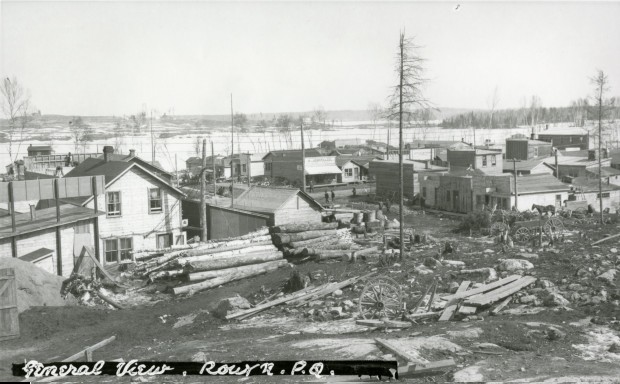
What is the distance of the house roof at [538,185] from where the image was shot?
149 ft

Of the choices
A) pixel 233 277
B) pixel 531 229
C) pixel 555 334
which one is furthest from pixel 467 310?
pixel 531 229

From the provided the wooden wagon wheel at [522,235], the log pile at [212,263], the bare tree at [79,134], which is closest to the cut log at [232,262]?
the log pile at [212,263]

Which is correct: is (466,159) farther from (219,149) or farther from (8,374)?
(219,149)

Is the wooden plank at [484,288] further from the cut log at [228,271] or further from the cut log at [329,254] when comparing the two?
the cut log at [228,271]

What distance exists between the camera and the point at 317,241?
30.3 metres

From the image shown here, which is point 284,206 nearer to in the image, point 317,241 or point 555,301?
point 317,241

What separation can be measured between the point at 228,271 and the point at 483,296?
1168 cm

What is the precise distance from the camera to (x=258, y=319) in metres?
20.4

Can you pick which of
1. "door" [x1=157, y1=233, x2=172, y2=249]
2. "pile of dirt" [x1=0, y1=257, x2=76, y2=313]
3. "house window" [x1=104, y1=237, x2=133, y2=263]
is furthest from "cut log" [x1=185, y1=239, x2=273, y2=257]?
"door" [x1=157, y1=233, x2=172, y2=249]

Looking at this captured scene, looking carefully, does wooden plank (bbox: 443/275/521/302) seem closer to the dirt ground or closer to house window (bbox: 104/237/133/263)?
the dirt ground

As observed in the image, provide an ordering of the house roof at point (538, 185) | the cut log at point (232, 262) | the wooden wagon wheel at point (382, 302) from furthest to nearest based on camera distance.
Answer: the house roof at point (538, 185), the cut log at point (232, 262), the wooden wagon wheel at point (382, 302)

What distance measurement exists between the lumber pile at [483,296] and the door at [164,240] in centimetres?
1971
